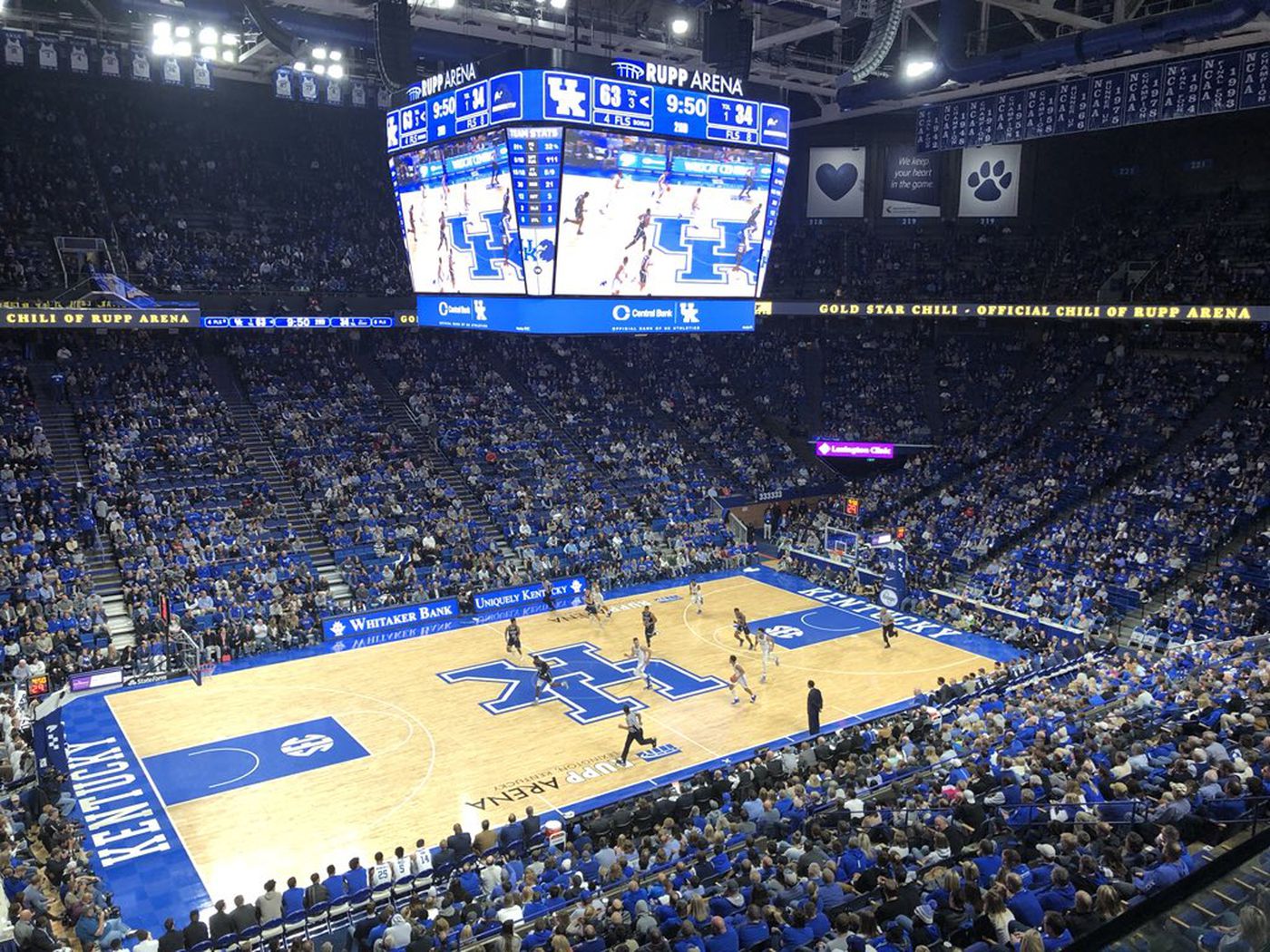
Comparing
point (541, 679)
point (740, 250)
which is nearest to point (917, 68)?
point (740, 250)

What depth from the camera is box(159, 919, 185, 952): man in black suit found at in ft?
43.5

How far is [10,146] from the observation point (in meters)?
36.7

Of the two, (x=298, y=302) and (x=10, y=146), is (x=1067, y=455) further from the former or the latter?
(x=10, y=146)

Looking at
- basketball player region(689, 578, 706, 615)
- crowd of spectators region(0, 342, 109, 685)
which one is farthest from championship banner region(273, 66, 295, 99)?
basketball player region(689, 578, 706, 615)

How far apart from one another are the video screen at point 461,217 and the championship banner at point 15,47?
18.4m

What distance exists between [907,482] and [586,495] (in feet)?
42.1

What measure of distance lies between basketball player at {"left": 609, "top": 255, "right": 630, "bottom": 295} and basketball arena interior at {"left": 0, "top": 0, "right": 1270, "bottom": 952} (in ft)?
0.46

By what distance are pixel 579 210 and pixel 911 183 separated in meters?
29.9

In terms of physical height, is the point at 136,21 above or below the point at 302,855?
above

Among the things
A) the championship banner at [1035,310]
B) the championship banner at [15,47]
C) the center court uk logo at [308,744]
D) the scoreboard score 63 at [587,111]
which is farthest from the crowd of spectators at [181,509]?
the championship banner at [1035,310]

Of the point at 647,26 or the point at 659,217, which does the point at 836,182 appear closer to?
the point at 647,26

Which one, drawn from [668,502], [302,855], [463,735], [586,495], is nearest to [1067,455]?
[668,502]

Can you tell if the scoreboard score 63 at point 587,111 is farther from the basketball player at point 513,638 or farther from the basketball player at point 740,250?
the basketball player at point 513,638

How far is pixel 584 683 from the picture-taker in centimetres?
2594
